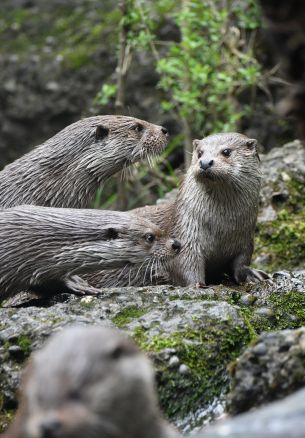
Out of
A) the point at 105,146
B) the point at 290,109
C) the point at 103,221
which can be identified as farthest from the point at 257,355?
the point at 105,146

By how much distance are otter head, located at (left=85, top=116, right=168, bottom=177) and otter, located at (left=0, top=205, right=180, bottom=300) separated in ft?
2.51

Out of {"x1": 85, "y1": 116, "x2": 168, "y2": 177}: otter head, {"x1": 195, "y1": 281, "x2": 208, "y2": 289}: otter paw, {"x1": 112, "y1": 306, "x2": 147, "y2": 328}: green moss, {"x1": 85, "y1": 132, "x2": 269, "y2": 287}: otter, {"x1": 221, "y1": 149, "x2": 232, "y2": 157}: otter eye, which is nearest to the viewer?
{"x1": 112, "y1": 306, "x2": 147, "y2": 328}: green moss

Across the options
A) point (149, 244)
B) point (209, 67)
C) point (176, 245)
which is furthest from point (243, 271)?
point (209, 67)

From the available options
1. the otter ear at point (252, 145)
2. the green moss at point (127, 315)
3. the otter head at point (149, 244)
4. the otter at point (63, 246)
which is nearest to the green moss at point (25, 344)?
the green moss at point (127, 315)

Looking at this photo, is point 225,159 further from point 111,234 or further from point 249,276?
point 111,234

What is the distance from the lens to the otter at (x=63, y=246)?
568 cm

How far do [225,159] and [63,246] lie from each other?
4.25ft

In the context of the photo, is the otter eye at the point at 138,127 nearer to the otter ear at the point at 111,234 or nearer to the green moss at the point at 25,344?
the otter ear at the point at 111,234

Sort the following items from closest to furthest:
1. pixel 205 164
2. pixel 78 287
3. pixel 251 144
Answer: pixel 78 287 → pixel 205 164 → pixel 251 144

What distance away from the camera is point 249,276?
6.38 meters

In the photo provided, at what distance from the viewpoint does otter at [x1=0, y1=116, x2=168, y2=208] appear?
6516 millimetres

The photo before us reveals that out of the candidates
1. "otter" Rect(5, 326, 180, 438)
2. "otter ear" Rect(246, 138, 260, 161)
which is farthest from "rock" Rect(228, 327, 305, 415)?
"otter ear" Rect(246, 138, 260, 161)

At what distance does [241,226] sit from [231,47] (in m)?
4.08

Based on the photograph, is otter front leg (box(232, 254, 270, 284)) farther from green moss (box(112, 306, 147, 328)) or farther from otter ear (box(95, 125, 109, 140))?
otter ear (box(95, 125, 109, 140))
